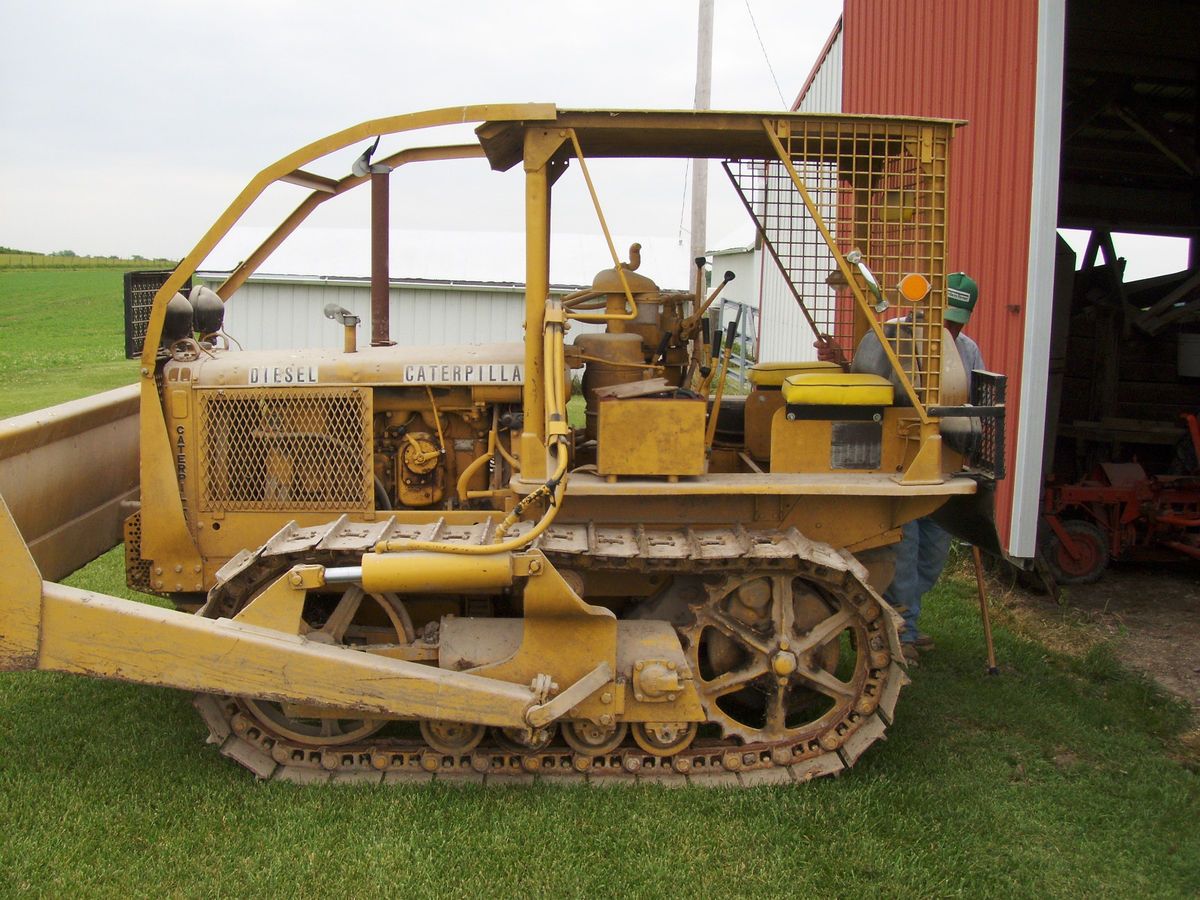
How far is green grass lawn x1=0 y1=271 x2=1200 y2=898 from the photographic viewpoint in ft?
13.5

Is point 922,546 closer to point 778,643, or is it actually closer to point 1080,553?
point 778,643

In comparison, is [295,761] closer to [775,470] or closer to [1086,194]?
[775,470]

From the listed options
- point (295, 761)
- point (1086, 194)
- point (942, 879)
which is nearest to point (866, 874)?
point (942, 879)

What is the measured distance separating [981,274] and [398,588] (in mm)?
5839

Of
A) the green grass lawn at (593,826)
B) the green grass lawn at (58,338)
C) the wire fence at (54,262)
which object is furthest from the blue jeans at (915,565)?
the wire fence at (54,262)

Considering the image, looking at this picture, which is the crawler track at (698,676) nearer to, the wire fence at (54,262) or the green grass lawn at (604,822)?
the green grass lawn at (604,822)

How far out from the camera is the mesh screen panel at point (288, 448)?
5.31 meters

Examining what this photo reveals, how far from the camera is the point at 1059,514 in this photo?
897cm

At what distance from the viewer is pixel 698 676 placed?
195 inches

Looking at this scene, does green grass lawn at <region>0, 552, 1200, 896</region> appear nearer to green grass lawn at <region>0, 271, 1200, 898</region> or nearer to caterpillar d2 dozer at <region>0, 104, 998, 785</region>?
green grass lawn at <region>0, 271, 1200, 898</region>

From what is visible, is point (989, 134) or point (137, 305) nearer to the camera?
point (137, 305)

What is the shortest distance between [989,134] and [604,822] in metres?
6.17

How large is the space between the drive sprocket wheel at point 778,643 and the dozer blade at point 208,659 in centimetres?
78

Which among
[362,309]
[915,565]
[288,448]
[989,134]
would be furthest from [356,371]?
[362,309]
